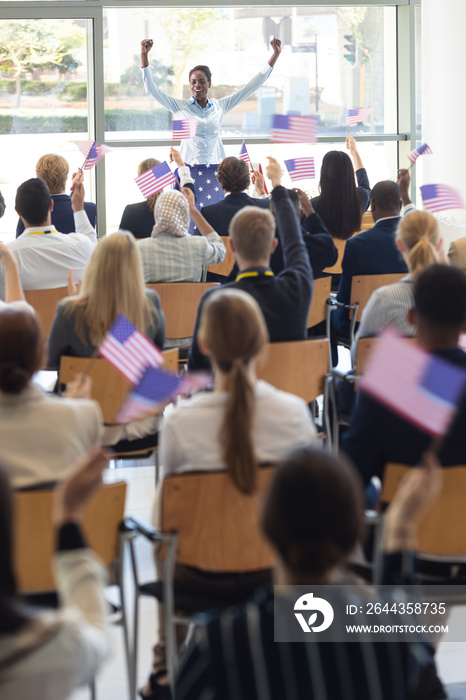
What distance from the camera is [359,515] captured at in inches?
49.4

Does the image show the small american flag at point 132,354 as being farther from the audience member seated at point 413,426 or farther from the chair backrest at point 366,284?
the chair backrest at point 366,284

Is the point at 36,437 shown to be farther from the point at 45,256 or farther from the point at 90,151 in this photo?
the point at 90,151

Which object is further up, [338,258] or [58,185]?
[58,185]

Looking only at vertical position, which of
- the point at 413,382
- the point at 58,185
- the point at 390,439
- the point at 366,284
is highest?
the point at 58,185

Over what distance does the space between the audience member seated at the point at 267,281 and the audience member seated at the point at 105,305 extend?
0.88ft

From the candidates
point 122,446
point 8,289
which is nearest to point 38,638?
point 122,446

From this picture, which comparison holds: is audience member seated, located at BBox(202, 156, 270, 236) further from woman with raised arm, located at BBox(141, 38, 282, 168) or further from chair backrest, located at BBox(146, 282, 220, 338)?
woman with raised arm, located at BBox(141, 38, 282, 168)

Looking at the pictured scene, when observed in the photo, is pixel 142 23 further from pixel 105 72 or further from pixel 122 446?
pixel 122 446

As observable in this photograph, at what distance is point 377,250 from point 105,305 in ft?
6.31

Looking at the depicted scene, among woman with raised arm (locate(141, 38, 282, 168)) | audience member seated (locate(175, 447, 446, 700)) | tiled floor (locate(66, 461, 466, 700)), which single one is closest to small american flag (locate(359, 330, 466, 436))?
audience member seated (locate(175, 447, 446, 700))

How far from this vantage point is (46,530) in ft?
6.41

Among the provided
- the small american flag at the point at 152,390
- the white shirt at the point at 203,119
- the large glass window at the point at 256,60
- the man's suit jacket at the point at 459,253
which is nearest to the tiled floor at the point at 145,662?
the small american flag at the point at 152,390

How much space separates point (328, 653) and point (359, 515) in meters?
0.20

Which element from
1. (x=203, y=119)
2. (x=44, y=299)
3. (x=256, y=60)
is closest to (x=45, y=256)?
(x=44, y=299)
